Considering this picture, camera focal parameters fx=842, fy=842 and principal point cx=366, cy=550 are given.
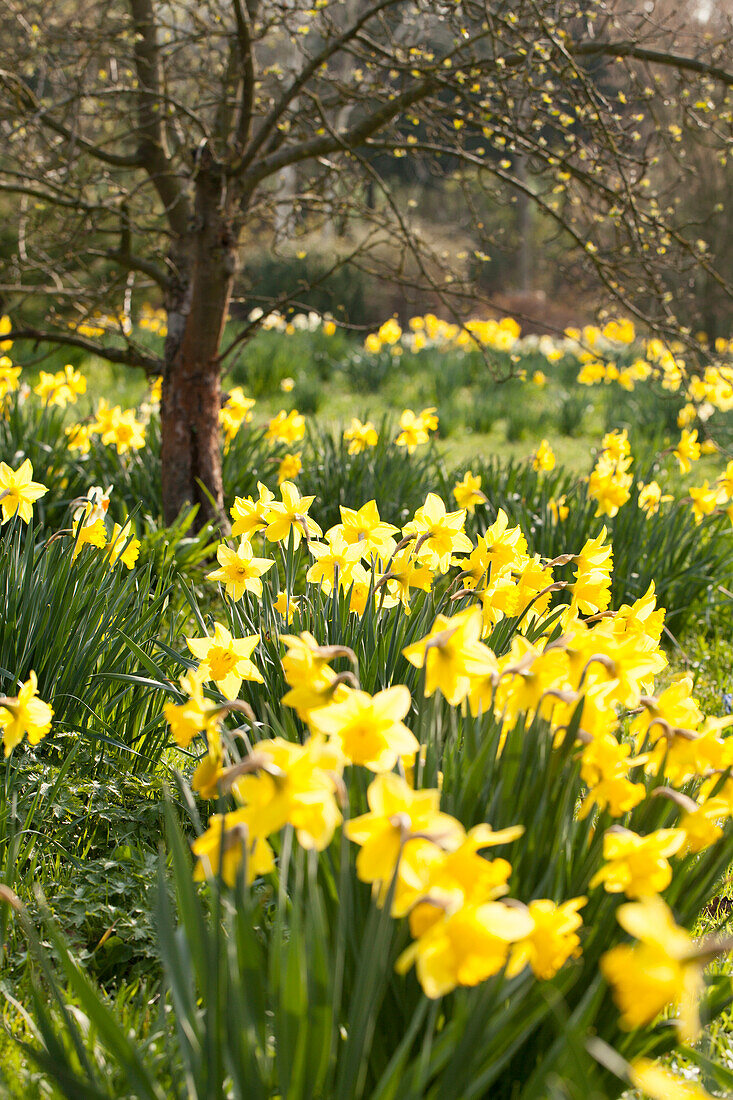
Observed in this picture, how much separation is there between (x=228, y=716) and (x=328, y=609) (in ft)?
1.20

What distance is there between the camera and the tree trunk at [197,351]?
3479mm

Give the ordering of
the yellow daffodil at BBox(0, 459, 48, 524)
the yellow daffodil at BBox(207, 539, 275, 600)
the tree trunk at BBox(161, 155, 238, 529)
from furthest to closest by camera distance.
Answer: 1. the tree trunk at BBox(161, 155, 238, 529)
2. the yellow daffodil at BBox(0, 459, 48, 524)
3. the yellow daffodil at BBox(207, 539, 275, 600)

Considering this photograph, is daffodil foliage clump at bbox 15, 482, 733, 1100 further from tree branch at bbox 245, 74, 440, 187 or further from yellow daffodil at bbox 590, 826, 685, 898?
tree branch at bbox 245, 74, 440, 187

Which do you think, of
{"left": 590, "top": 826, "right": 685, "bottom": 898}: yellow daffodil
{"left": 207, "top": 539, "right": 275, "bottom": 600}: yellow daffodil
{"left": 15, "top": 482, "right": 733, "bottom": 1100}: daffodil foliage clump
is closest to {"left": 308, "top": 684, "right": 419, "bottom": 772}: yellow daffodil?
{"left": 15, "top": 482, "right": 733, "bottom": 1100}: daffodil foliage clump

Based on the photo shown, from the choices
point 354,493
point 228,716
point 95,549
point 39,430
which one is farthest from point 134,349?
point 228,716

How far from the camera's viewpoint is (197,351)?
11.6 feet

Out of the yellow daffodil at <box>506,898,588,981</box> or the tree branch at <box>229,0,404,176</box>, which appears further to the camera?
the tree branch at <box>229,0,404,176</box>

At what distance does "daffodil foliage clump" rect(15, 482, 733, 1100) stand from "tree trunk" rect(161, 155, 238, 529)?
1983 mm

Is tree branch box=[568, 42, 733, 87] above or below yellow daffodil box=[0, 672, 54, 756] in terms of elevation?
above

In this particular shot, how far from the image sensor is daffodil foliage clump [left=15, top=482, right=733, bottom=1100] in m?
0.94

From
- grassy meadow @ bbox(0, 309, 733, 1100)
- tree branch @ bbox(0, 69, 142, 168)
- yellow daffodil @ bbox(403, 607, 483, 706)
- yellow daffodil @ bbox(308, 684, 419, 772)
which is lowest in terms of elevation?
grassy meadow @ bbox(0, 309, 733, 1100)

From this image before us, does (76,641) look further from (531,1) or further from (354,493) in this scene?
(531,1)

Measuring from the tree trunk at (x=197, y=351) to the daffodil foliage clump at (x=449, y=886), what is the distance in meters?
1.98

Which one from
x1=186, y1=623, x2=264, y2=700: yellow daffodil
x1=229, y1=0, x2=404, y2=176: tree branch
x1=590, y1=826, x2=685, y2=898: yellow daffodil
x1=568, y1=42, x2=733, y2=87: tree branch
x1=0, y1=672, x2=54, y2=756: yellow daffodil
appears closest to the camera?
x1=590, y1=826, x2=685, y2=898: yellow daffodil
